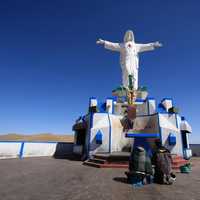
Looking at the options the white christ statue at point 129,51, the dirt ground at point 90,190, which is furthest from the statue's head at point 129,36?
the dirt ground at point 90,190

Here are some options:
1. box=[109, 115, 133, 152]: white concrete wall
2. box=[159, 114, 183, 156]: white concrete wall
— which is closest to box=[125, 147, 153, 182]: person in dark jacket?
box=[159, 114, 183, 156]: white concrete wall

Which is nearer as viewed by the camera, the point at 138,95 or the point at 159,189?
the point at 159,189

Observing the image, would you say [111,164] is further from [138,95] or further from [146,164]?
[138,95]

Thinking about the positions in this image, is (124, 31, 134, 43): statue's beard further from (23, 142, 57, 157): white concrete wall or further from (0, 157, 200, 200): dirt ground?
(0, 157, 200, 200): dirt ground

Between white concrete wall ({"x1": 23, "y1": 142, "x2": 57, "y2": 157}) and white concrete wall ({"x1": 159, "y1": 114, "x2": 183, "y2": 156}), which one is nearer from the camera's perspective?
white concrete wall ({"x1": 159, "y1": 114, "x2": 183, "y2": 156})

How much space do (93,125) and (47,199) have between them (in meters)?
11.3

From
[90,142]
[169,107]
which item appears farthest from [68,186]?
[169,107]

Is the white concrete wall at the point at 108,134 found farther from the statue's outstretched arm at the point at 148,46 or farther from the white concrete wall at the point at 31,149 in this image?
the statue's outstretched arm at the point at 148,46

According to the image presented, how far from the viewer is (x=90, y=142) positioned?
16203 millimetres

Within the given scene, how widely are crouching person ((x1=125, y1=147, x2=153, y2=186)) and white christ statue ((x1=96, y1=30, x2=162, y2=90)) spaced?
658 inches

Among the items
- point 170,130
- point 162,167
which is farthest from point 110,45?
point 162,167

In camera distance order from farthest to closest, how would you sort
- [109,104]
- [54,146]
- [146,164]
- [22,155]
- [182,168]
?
[54,146], [109,104], [22,155], [182,168], [146,164]

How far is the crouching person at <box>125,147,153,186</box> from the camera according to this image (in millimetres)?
7288

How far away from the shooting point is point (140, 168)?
286 inches
